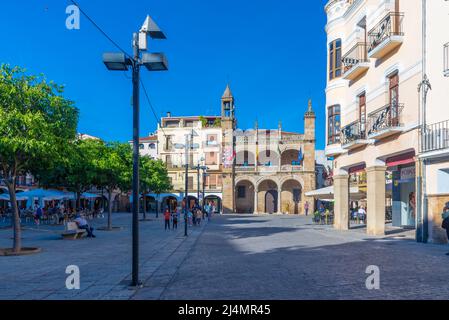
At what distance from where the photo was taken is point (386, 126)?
64.1 ft

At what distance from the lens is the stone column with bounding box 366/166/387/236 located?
2125 cm

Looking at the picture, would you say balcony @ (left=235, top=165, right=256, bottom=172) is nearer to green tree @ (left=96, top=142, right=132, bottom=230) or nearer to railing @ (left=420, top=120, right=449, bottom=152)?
green tree @ (left=96, top=142, right=132, bottom=230)

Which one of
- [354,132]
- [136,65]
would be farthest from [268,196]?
[136,65]

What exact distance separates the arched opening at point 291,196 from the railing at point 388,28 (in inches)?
1660

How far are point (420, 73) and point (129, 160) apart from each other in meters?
20.6

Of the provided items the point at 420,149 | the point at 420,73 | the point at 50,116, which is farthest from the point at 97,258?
the point at 420,73

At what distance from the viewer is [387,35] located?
762 inches

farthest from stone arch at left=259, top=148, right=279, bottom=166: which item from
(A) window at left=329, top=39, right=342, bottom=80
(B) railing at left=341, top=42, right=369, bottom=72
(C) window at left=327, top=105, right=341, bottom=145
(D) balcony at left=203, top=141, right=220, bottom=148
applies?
(B) railing at left=341, top=42, right=369, bottom=72

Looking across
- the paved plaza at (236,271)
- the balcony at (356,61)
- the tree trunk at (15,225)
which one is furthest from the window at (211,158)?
the tree trunk at (15,225)

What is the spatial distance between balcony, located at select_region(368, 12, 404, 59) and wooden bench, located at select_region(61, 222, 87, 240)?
15584 millimetres

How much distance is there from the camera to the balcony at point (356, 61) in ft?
73.5

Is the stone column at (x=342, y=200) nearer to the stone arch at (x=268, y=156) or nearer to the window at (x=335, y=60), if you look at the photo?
the window at (x=335, y=60)

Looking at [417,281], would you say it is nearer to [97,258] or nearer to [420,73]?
[97,258]
